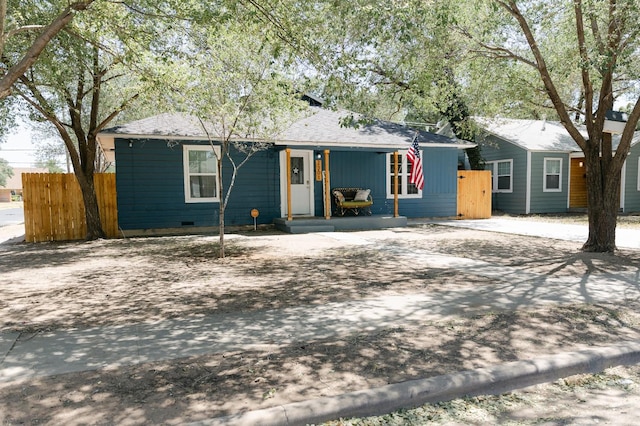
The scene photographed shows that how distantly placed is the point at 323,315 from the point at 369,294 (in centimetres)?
105

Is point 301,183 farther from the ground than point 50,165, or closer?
closer

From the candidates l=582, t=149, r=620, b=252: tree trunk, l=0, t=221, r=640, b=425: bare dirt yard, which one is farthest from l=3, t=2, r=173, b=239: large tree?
l=582, t=149, r=620, b=252: tree trunk

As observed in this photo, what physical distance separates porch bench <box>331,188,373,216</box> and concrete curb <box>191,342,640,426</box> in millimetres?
10299

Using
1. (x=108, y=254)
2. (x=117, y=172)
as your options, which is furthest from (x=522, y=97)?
(x=117, y=172)

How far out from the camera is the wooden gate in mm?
16578

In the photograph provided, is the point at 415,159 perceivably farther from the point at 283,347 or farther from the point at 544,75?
the point at 283,347

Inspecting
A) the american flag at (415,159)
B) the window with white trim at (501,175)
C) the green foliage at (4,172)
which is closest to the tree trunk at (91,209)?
the american flag at (415,159)

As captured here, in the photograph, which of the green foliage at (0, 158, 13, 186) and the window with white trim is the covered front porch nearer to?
the window with white trim

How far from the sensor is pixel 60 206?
38.7ft

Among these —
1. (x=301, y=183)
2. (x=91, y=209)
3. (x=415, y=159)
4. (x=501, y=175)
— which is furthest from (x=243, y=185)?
(x=501, y=175)

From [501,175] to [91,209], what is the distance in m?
16.7

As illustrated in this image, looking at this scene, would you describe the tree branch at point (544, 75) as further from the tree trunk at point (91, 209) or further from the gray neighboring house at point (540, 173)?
the tree trunk at point (91, 209)

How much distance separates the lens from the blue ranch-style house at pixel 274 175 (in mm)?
12180

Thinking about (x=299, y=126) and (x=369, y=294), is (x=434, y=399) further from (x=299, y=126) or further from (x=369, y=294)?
(x=299, y=126)
